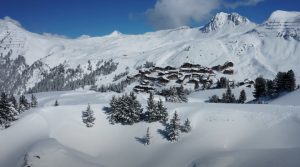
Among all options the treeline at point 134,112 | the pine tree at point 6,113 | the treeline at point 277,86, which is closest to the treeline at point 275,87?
the treeline at point 277,86

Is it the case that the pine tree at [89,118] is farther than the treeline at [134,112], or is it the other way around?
the pine tree at [89,118]

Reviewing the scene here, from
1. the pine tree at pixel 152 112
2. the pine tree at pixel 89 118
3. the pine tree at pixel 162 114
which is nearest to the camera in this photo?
the pine tree at pixel 152 112

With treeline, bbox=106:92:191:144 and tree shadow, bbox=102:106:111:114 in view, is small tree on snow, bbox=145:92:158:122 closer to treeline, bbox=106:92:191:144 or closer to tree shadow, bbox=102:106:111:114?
treeline, bbox=106:92:191:144

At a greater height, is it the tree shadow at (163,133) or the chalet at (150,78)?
the chalet at (150,78)

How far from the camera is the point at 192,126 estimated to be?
62969 mm

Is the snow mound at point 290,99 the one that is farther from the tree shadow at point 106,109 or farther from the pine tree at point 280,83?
the tree shadow at point 106,109

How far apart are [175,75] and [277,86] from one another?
81393 mm

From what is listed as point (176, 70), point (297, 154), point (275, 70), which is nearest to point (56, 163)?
point (297, 154)

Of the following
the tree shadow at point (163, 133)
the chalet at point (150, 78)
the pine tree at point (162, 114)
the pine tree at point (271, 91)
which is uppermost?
the chalet at point (150, 78)

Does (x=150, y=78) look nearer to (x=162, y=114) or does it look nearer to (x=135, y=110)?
(x=135, y=110)

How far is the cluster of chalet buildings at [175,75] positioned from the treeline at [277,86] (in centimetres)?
5840

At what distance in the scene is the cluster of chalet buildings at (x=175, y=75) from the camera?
511 ft

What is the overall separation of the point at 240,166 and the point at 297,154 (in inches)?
320

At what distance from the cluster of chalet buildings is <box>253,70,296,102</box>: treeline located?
58399mm
